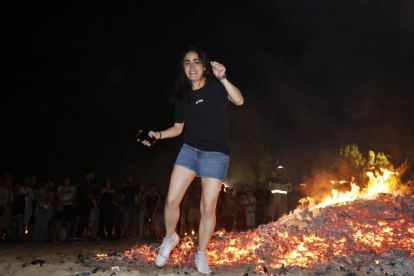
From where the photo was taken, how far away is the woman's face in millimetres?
4465

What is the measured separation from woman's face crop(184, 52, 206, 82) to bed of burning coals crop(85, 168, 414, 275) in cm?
244

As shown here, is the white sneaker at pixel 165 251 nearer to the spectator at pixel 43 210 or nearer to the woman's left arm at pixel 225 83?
the woman's left arm at pixel 225 83

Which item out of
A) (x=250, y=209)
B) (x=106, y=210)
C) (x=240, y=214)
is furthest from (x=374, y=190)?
(x=106, y=210)

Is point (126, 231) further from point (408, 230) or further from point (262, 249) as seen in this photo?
point (408, 230)

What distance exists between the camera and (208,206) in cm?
429

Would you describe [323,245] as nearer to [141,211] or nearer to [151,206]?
[151,206]

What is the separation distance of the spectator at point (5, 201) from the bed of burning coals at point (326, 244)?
19.4 feet

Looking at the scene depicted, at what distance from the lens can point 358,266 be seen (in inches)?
183

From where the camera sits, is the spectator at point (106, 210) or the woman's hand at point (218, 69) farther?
the spectator at point (106, 210)

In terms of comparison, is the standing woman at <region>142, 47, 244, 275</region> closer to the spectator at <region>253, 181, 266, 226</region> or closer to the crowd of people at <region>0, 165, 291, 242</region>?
the crowd of people at <region>0, 165, 291, 242</region>

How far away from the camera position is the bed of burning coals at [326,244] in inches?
185

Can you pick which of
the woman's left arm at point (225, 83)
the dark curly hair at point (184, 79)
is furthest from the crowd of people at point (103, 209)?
the woman's left arm at point (225, 83)

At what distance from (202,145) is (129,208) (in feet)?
29.1

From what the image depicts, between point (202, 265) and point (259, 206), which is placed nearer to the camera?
point (202, 265)
